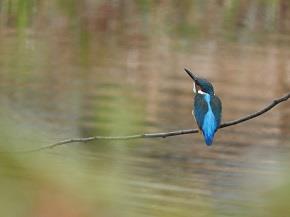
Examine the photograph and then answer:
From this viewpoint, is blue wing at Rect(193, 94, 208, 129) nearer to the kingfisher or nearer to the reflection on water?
the kingfisher

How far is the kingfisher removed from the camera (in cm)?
241

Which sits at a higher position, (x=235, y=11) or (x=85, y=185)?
(x=85, y=185)

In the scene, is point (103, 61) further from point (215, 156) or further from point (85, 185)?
point (85, 185)

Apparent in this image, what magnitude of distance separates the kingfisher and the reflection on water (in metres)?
0.23

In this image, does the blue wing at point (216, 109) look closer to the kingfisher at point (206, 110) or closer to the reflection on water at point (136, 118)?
the kingfisher at point (206, 110)

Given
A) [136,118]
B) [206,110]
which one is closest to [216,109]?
[206,110]

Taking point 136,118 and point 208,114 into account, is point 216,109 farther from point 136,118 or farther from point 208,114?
point 136,118

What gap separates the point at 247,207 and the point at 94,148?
1067 millimetres

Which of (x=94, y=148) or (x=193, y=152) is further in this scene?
(x=193, y=152)

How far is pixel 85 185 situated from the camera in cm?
229

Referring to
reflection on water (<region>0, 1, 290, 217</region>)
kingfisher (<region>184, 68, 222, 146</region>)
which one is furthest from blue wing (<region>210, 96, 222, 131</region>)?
reflection on water (<region>0, 1, 290, 217</region>)

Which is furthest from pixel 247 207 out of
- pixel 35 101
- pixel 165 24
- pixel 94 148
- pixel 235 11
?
pixel 235 11

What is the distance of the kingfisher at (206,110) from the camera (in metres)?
2.41

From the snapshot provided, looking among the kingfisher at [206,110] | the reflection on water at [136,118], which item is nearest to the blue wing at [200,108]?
the kingfisher at [206,110]
